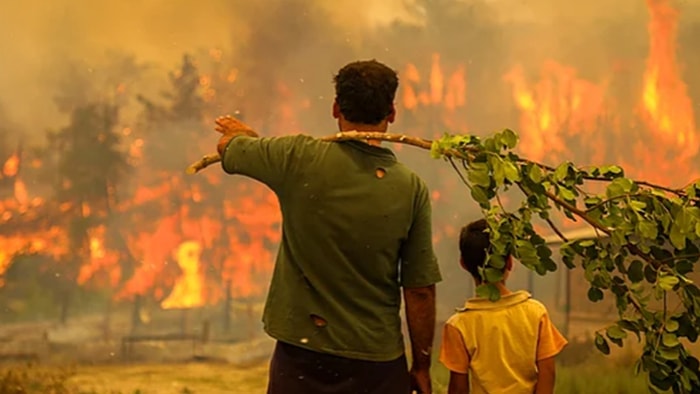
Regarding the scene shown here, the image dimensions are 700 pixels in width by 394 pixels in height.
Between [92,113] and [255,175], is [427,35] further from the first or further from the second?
[255,175]

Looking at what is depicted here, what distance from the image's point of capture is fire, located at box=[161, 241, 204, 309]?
105 inches

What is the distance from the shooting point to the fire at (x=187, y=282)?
2658 mm

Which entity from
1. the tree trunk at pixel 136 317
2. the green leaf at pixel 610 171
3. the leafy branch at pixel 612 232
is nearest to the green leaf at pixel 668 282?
the leafy branch at pixel 612 232

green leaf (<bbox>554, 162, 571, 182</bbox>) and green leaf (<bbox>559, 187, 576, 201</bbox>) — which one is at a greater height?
green leaf (<bbox>554, 162, 571, 182</bbox>)

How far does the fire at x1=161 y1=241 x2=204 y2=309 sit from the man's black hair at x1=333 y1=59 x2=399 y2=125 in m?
1.54

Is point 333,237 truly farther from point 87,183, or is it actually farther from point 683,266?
point 87,183

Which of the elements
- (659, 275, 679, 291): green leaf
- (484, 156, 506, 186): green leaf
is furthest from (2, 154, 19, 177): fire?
(659, 275, 679, 291): green leaf

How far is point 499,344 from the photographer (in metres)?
1.47

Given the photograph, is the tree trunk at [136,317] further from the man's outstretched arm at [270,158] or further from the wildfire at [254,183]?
the man's outstretched arm at [270,158]

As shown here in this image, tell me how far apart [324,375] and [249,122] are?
1.69 meters

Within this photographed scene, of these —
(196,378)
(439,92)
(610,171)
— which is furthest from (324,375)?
(439,92)

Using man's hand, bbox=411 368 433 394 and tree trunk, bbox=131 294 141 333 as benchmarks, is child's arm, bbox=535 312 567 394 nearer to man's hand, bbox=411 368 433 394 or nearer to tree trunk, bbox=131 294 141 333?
man's hand, bbox=411 368 433 394

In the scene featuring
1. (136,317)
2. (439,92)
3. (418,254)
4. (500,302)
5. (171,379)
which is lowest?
(171,379)

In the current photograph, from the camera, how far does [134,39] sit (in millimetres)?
2711
